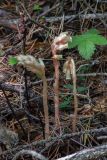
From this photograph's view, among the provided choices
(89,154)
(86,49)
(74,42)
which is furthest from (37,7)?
(89,154)

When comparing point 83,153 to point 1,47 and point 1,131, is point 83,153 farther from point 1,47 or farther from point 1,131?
point 1,47

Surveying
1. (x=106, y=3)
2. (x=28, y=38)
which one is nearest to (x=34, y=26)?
(x=28, y=38)

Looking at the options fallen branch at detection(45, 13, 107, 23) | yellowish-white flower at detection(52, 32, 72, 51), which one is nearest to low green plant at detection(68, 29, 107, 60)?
yellowish-white flower at detection(52, 32, 72, 51)

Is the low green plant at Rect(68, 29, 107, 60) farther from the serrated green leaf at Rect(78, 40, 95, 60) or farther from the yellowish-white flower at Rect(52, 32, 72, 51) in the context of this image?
the yellowish-white flower at Rect(52, 32, 72, 51)

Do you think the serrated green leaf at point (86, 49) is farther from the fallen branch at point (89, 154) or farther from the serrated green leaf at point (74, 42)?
the fallen branch at point (89, 154)

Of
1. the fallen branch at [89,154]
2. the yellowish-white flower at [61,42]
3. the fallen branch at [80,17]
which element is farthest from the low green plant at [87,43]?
the fallen branch at [89,154]

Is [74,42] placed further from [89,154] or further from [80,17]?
[89,154]
